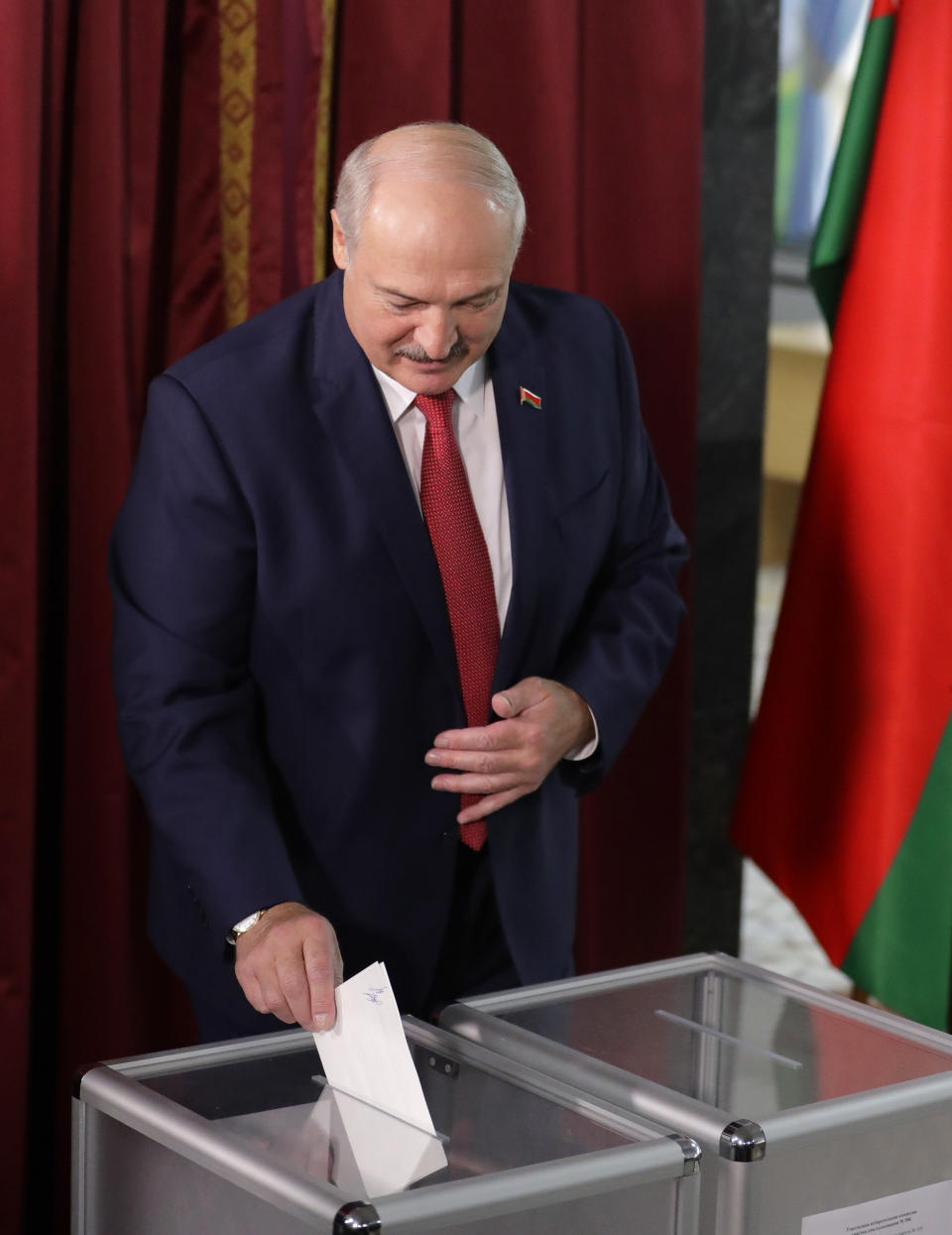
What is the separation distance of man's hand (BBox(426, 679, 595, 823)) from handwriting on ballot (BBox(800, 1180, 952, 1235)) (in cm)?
64

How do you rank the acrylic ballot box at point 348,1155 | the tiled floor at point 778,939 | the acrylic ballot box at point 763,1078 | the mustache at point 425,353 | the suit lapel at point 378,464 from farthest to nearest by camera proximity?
the tiled floor at point 778,939, the suit lapel at point 378,464, the mustache at point 425,353, the acrylic ballot box at point 763,1078, the acrylic ballot box at point 348,1155

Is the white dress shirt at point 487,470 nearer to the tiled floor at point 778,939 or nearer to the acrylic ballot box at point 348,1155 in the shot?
the acrylic ballot box at point 348,1155

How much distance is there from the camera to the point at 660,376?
2844 millimetres

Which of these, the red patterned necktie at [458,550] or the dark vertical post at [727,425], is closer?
the red patterned necktie at [458,550]

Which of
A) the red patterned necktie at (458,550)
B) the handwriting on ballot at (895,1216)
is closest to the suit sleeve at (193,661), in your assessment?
the red patterned necktie at (458,550)

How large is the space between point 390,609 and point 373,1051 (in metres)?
0.66

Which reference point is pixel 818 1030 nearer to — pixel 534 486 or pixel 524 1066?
pixel 524 1066

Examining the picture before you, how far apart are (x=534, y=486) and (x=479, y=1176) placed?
3.20ft

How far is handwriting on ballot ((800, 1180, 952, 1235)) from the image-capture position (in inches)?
52.0

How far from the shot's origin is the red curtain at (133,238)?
215 cm

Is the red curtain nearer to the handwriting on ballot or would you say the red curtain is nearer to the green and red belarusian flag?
the green and red belarusian flag

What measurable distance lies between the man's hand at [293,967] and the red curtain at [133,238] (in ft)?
2.40

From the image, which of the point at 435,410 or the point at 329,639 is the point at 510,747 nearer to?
the point at 329,639

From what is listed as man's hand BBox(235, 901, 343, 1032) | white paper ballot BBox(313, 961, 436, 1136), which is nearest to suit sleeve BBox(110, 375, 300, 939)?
man's hand BBox(235, 901, 343, 1032)
